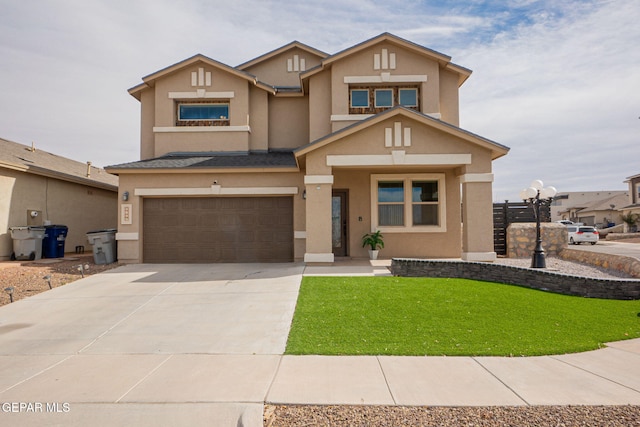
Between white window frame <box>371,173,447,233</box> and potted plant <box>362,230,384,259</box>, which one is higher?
white window frame <box>371,173,447,233</box>

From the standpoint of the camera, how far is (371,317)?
6992mm

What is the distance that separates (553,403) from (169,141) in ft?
49.3

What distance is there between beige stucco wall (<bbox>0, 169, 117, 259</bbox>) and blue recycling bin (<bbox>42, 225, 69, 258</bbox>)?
1.03 m

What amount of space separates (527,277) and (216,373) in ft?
25.8

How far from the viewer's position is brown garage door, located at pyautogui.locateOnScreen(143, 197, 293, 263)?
13.7m

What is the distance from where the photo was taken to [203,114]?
15930 mm

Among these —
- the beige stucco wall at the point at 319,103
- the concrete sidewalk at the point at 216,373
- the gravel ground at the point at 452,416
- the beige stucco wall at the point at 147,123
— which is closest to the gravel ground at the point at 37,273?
the concrete sidewalk at the point at 216,373

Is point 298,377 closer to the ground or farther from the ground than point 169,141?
closer to the ground

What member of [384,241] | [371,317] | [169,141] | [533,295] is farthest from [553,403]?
[169,141]

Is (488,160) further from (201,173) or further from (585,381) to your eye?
(201,173)

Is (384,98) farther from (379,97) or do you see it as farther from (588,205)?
(588,205)

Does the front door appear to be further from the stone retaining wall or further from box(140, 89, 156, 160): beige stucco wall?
the stone retaining wall

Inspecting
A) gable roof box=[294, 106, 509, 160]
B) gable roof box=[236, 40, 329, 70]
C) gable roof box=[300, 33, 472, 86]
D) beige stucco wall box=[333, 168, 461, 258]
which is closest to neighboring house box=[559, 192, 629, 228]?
beige stucco wall box=[333, 168, 461, 258]

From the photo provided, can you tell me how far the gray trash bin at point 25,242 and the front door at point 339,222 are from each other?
11.0 metres
